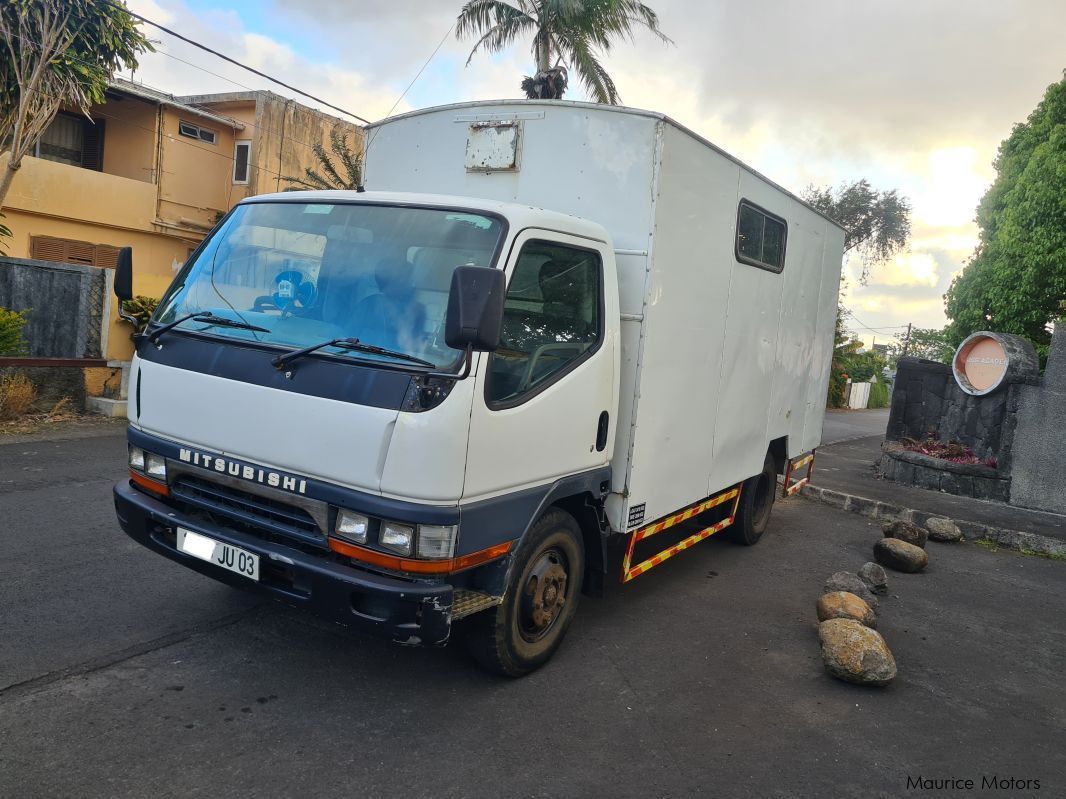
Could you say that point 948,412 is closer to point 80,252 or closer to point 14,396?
point 14,396

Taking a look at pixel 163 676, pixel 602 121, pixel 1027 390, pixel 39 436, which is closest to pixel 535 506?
pixel 163 676

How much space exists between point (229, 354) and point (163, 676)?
4.97ft

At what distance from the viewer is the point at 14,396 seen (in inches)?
366

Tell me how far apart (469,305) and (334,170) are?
547 inches

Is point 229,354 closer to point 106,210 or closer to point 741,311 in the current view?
point 741,311

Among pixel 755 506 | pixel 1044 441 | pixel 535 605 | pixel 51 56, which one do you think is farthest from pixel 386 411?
pixel 51 56

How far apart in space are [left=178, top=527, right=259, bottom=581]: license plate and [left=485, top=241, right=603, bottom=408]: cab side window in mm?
1228

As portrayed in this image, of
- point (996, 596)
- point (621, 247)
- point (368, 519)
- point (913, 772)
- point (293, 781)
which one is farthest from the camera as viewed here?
point (996, 596)

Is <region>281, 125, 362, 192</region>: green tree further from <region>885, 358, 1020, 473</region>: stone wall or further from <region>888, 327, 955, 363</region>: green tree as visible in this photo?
<region>888, 327, 955, 363</region>: green tree

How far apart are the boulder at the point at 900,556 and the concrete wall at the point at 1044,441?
361 centimetres

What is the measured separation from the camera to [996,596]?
21.2 feet

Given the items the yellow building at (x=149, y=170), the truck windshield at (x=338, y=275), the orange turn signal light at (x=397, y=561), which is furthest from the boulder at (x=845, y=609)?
the yellow building at (x=149, y=170)

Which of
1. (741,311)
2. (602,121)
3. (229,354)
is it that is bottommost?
(229,354)

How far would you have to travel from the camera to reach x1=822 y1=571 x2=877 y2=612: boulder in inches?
222
